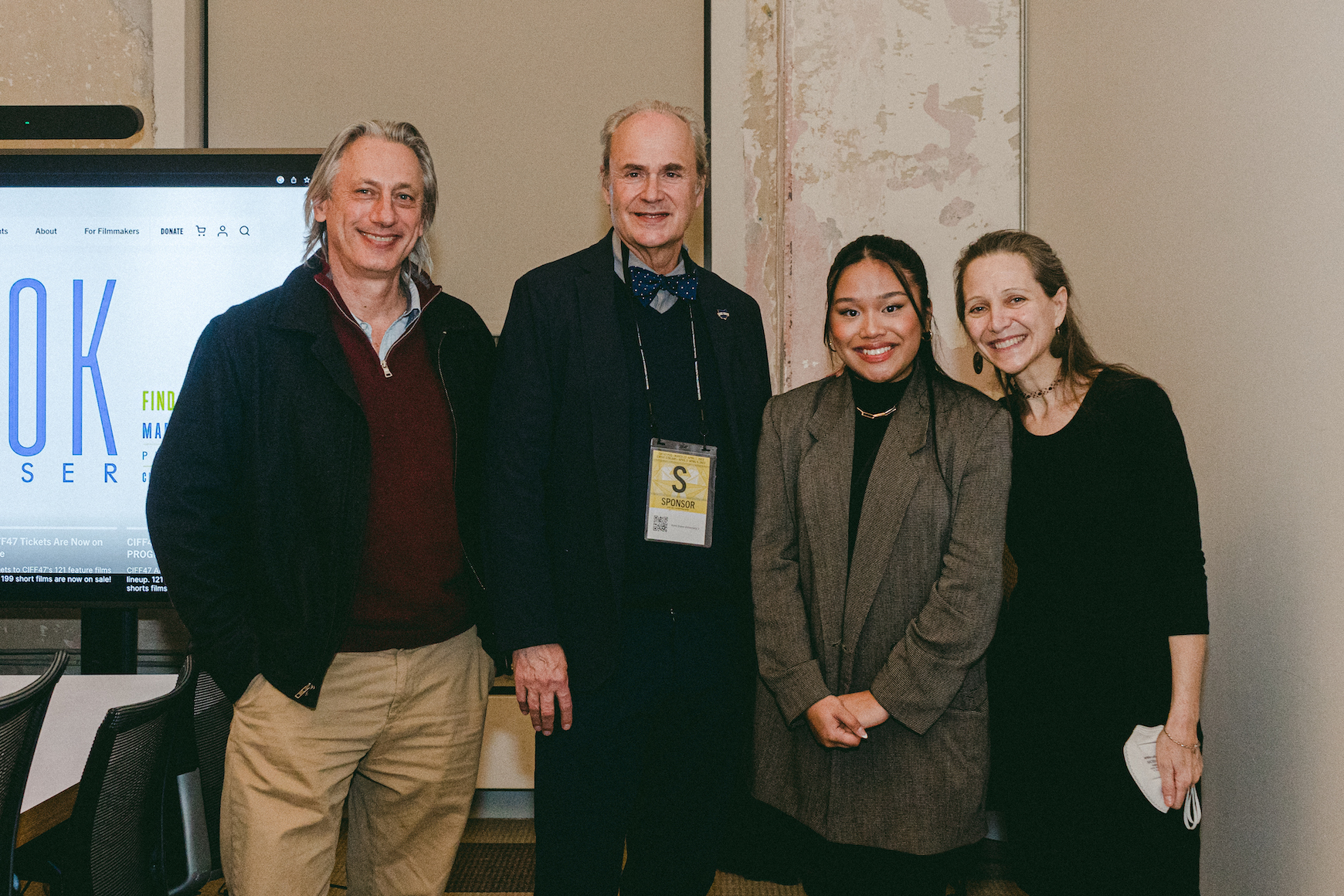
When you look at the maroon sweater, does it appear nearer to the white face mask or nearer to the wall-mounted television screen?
the wall-mounted television screen

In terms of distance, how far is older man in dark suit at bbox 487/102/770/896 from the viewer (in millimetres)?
1609

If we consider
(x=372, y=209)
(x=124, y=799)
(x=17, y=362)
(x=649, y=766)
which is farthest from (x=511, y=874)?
(x=17, y=362)

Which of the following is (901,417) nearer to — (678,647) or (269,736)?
(678,647)

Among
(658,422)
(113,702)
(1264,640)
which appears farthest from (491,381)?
(1264,640)

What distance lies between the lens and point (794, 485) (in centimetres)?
165

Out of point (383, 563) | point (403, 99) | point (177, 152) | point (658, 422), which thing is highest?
point (403, 99)

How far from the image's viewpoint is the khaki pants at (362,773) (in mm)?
1571

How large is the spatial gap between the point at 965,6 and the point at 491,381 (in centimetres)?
218

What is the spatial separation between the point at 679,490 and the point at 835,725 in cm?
53

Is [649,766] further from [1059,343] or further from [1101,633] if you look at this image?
[1059,343]

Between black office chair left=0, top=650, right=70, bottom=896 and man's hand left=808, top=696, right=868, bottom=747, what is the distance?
48.8 inches

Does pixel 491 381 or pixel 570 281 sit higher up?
pixel 570 281

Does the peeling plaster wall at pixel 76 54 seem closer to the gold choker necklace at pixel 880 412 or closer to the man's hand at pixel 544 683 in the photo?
the man's hand at pixel 544 683

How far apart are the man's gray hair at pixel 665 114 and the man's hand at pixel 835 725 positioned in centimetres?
114
